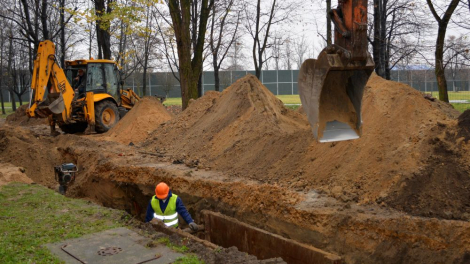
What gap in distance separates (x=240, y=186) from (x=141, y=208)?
3333 mm

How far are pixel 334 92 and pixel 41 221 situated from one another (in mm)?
5122

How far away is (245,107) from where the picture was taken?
1161 cm

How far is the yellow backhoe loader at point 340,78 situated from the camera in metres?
6.02

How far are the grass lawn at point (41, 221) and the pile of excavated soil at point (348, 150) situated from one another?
9.42 feet

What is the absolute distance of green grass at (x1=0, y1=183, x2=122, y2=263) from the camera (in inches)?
231

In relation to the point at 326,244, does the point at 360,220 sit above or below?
above

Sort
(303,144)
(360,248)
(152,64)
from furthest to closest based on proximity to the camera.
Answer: (152,64)
(303,144)
(360,248)

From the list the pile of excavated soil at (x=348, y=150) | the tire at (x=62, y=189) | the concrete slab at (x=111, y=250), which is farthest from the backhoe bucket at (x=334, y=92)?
the tire at (x=62, y=189)

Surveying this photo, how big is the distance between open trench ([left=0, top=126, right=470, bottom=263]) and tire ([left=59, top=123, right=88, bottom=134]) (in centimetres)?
634

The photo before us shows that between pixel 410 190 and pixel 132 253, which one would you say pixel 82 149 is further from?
pixel 410 190

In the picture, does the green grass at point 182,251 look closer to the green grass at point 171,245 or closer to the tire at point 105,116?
the green grass at point 171,245

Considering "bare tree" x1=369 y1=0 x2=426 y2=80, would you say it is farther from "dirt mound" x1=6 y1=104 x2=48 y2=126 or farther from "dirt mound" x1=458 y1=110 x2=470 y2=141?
"dirt mound" x1=6 y1=104 x2=48 y2=126

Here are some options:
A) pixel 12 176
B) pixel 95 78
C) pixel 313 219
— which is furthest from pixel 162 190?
pixel 95 78

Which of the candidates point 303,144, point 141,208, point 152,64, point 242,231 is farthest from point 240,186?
point 152,64
